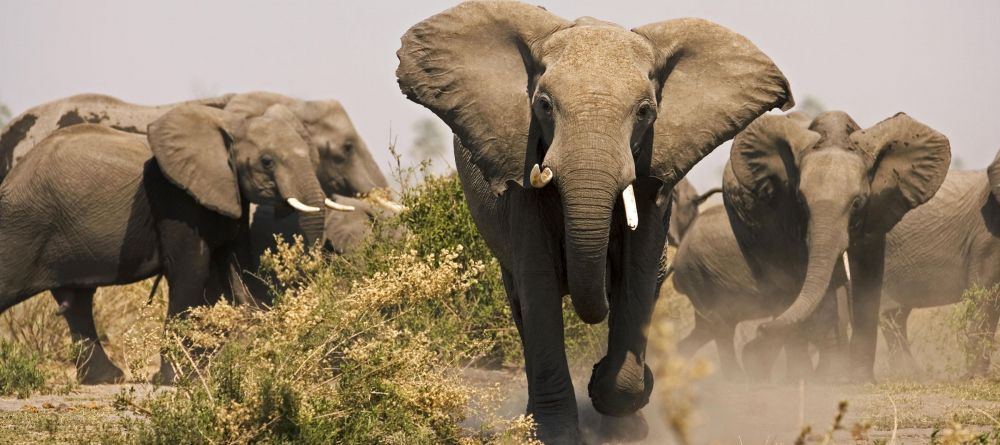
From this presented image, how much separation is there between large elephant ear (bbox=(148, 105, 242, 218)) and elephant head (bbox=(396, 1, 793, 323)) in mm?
5526

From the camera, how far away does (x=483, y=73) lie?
6.71m

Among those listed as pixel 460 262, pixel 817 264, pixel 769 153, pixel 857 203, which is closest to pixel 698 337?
pixel 769 153

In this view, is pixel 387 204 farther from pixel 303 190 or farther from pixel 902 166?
pixel 902 166

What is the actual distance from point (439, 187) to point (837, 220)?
2.88 metres

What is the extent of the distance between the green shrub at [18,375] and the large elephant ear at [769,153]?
235 inches

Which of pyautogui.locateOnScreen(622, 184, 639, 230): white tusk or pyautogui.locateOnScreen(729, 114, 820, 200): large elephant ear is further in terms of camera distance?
pyautogui.locateOnScreen(729, 114, 820, 200): large elephant ear

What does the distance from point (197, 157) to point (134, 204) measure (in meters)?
0.61

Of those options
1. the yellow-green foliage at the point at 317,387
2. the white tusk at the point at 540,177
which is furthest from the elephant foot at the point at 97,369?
the white tusk at the point at 540,177

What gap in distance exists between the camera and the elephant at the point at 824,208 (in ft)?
36.6

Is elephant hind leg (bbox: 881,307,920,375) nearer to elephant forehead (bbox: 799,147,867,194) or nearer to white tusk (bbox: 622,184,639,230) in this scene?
elephant forehead (bbox: 799,147,867,194)

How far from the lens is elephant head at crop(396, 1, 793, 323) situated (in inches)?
232

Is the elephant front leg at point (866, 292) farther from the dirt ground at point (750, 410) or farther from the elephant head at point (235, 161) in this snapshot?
the elephant head at point (235, 161)

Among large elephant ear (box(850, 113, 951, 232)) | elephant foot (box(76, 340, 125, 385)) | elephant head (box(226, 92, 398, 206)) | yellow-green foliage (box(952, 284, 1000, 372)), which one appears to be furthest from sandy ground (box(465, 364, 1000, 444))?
elephant head (box(226, 92, 398, 206))

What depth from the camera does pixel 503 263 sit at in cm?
773
